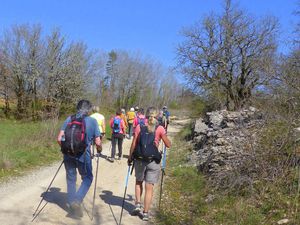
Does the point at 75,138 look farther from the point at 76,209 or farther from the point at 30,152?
the point at 30,152

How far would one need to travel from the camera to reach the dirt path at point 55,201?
6180 millimetres

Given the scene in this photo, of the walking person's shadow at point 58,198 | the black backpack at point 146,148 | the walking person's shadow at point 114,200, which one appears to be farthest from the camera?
the walking person's shadow at point 114,200

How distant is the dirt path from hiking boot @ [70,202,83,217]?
0.33 ft

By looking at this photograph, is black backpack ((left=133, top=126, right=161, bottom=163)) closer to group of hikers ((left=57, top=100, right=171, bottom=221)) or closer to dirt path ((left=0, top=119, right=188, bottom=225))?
group of hikers ((left=57, top=100, right=171, bottom=221))

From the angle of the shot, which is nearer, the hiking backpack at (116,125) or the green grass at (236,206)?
the green grass at (236,206)

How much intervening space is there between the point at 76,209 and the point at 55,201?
0.97 meters

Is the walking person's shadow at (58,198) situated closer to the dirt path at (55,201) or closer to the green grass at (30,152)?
the dirt path at (55,201)

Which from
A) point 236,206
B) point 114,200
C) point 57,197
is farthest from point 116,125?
point 236,206

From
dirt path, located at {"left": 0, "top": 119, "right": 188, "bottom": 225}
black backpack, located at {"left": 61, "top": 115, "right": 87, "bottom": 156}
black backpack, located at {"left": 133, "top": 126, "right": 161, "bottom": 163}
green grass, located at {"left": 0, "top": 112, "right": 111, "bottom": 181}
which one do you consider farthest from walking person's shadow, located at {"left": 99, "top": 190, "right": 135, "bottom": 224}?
green grass, located at {"left": 0, "top": 112, "right": 111, "bottom": 181}

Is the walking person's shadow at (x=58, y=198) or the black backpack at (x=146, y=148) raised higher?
the black backpack at (x=146, y=148)

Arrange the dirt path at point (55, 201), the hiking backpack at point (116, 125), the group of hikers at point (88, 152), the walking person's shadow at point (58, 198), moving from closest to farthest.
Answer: the dirt path at point (55, 201) < the group of hikers at point (88, 152) < the walking person's shadow at point (58, 198) < the hiking backpack at point (116, 125)

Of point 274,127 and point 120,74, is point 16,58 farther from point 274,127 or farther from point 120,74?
point 274,127

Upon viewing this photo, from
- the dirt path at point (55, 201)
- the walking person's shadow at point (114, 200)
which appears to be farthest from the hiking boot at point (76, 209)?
the walking person's shadow at point (114, 200)

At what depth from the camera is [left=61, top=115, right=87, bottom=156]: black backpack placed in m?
6.21
